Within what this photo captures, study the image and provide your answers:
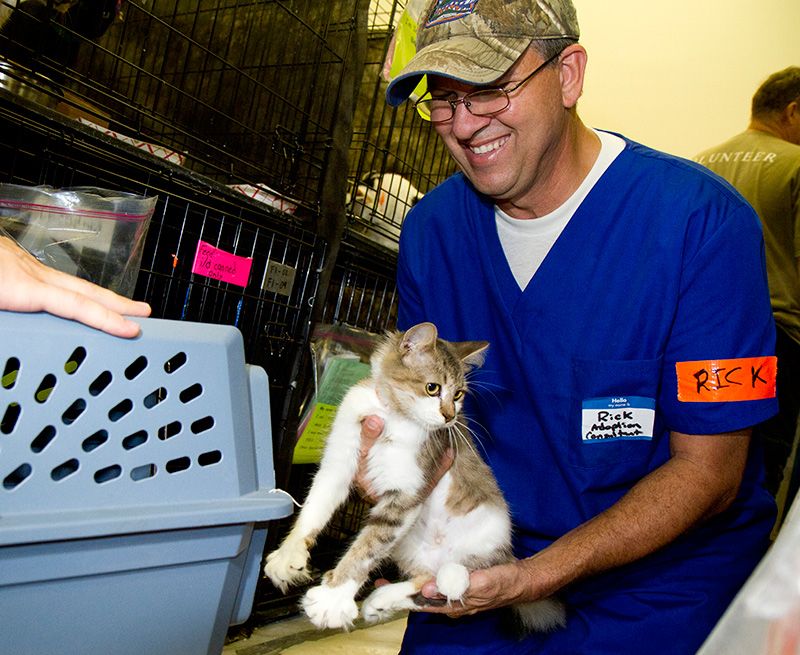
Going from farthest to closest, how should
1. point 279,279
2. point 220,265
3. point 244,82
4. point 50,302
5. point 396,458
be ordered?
point 244,82 < point 279,279 < point 220,265 < point 396,458 < point 50,302

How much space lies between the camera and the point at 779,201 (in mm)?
2266

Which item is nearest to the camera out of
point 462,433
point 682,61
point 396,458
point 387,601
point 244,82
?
point 387,601

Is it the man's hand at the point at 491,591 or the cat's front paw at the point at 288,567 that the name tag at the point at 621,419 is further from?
the cat's front paw at the point at 288,567

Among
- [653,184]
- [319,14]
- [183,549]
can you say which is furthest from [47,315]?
[319,14]

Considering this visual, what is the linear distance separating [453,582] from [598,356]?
47 centimetres

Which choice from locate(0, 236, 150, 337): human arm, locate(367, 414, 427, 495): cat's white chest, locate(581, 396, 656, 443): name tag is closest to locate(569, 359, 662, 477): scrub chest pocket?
locate(581, 396, 656, 443): name tag

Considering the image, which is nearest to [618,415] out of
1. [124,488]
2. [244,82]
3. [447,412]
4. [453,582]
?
[447,412]

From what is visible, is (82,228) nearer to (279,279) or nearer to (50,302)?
(279,279)

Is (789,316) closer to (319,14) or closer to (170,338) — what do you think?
(319,14)

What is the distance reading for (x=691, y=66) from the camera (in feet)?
9.80

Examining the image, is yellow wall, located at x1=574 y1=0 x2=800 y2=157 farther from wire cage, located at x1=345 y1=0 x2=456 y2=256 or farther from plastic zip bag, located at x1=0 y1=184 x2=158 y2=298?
plastic zip bag, located at x1=0 y1=184 x2=158 y2=298

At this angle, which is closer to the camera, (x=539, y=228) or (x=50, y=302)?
(x=50, y=302)

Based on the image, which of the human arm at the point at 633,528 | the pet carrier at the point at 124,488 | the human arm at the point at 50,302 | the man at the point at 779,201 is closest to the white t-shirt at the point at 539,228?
the human arm at the point at 633,528

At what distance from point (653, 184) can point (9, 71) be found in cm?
115
